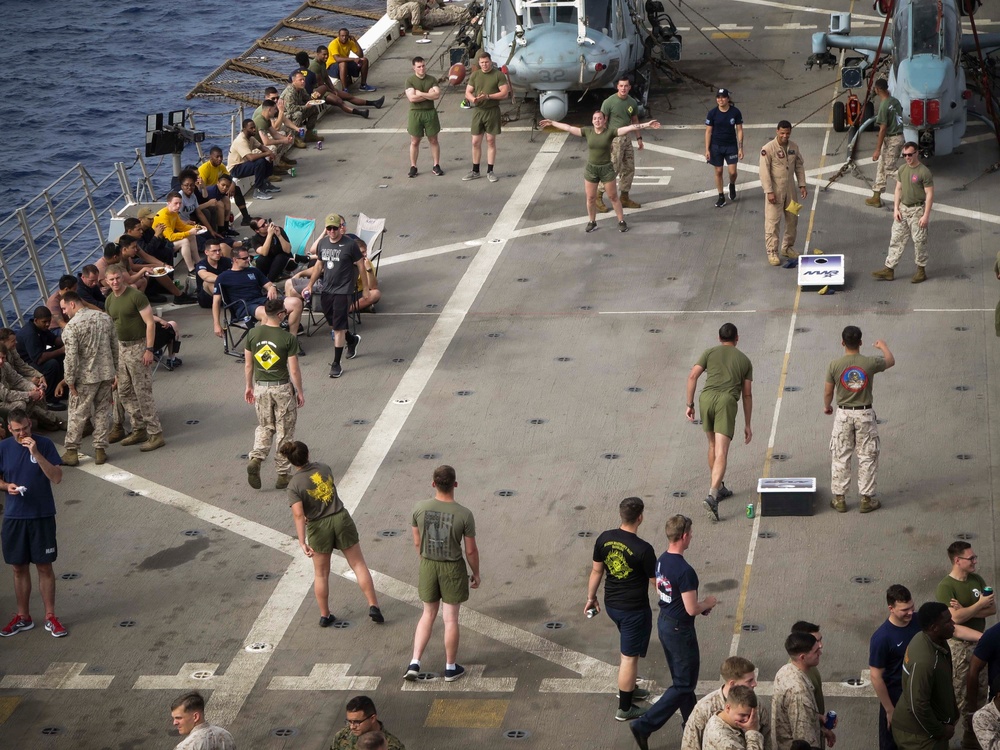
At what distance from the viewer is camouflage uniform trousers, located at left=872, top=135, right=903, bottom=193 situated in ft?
64.5

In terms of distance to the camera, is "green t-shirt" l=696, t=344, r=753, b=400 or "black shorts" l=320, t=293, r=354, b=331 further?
"black shorts" l=320, t=293, r=354, b=331

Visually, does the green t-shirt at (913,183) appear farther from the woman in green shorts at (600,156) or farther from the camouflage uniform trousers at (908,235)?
the woman in green shorts at (600,156)

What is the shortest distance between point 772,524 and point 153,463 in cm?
633

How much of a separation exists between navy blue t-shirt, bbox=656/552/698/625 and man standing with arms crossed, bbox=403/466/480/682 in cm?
154

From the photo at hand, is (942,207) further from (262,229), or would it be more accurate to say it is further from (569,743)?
(569,743)

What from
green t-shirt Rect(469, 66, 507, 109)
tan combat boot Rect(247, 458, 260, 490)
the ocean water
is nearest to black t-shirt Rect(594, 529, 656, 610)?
tan combat boot Rect(247, 458, 260, 490)

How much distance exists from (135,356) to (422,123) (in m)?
8.71

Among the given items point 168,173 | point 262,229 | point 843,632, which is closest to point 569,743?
point 843,632

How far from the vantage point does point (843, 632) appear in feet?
36.8

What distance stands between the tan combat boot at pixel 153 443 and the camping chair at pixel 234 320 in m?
2.04

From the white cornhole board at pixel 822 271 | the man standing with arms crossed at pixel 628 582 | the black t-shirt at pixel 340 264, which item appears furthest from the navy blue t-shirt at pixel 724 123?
the man standing with arms crossed at pixel 628 582

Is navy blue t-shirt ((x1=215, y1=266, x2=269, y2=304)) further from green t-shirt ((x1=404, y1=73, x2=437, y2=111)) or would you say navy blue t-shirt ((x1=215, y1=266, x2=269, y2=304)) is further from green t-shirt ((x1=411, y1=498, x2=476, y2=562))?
green t-shirt ((x1=411, y1=498, x2=476, y2=562))

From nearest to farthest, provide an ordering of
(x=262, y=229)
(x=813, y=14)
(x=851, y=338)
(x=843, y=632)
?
(x=843, y=632), (x=851, y=338), (x=262, y=229), (x=813, y=14)

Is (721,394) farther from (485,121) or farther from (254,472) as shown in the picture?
(485,121)
